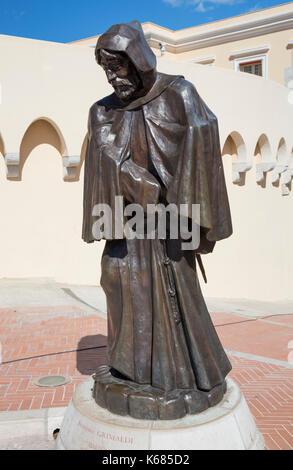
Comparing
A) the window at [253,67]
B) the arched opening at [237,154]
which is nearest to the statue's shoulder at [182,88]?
the arched opening at [237,154]

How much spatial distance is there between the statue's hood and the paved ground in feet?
9.93

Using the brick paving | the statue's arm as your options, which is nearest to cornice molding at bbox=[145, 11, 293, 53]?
the brick paving

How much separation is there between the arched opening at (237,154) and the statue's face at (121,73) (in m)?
11.2

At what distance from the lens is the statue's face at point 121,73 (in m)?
2.90

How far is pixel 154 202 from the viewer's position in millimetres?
3059

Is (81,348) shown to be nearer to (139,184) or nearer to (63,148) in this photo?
(139,184)

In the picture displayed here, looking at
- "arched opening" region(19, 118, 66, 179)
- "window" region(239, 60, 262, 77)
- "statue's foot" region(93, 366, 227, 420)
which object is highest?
"window" region(239, 60, 262, 77)

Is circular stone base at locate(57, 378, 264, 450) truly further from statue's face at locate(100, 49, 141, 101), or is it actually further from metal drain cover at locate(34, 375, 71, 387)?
statue's face at locate(100, 49, 141, 101)

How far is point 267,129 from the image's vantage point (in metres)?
14.8

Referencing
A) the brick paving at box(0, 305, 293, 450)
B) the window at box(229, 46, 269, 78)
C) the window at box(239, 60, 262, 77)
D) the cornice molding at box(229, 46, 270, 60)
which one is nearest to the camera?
the brick paving at box(0, 305, 293, 450)

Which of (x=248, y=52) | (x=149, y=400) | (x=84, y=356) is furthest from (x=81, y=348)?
(x=248, y=52)

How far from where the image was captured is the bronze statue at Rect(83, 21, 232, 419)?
117 inches

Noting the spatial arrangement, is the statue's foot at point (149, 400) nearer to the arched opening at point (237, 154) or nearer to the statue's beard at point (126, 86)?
the statue's beard at point (126, 86)
